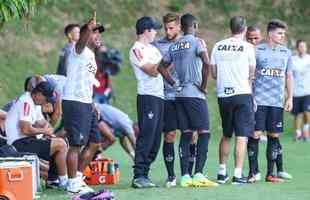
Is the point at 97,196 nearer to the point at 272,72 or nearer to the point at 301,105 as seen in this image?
the point at 272,72

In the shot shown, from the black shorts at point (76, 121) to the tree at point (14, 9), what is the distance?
6.40 ft

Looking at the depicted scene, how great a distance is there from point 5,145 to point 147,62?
1.96m

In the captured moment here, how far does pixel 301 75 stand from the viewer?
23578 millimetres

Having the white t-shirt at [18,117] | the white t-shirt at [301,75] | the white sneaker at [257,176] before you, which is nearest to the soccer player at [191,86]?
the white sneaker at [257,176]

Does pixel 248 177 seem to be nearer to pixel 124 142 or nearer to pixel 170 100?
pixel 170 100

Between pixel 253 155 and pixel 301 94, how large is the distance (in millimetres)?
8800

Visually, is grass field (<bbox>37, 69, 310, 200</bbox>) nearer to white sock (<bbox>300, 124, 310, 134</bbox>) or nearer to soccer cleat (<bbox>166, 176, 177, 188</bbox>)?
soccer cleat (<bbox>166, 176, 177, 188</bbox>)

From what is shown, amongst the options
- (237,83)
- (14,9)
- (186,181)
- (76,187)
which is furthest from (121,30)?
(14,9)

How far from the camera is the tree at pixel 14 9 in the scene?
36.7ft

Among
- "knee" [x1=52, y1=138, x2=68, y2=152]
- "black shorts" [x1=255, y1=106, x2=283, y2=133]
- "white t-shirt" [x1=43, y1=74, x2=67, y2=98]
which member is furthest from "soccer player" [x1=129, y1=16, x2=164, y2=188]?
"black shorts" [x1=255, y1=106, x2=283, y2=133]

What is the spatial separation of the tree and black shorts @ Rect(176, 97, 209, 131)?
9.72 ft

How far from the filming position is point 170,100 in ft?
47.1

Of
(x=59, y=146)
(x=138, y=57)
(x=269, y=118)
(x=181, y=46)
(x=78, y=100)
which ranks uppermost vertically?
(x=181, y=46)

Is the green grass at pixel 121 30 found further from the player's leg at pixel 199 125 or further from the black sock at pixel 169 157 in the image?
the player's leg at pixel 199 125
